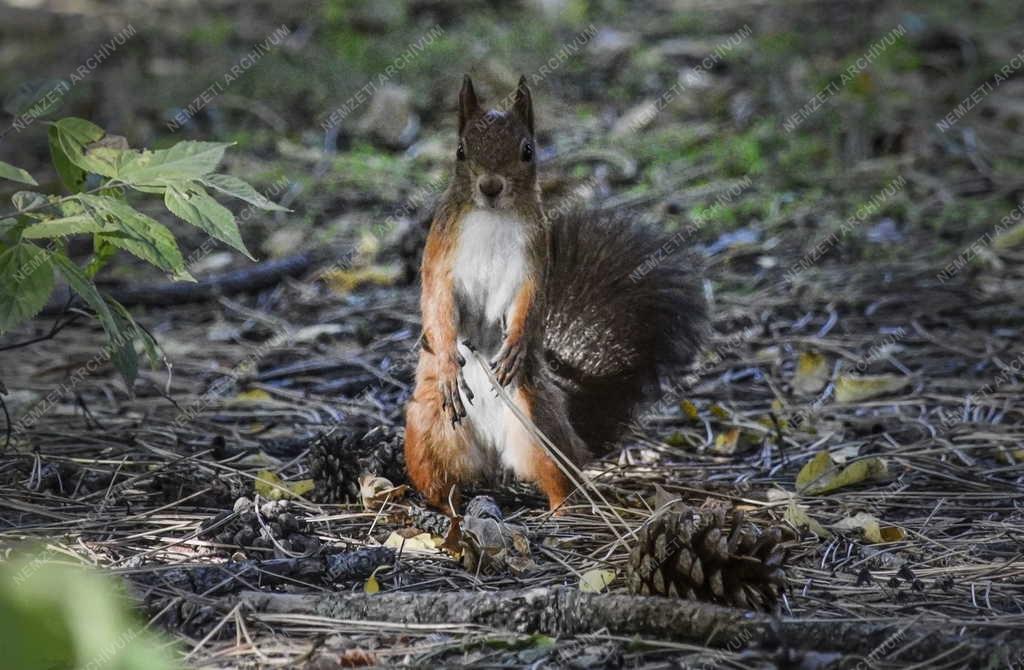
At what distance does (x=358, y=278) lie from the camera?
4.15m

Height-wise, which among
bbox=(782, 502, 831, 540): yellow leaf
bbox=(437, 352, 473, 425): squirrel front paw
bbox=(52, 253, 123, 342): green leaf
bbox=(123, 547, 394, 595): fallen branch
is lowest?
bbox=(782, 502, 831, 540): yellow leaf

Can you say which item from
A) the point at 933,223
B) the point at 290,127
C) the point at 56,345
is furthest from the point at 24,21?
the point at 933,223

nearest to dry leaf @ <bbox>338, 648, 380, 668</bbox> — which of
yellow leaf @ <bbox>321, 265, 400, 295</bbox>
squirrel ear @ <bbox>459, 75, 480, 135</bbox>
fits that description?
squirrel ear @ <bbox>459, 75, 480, 135</bbox>

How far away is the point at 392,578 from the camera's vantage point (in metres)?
2.01

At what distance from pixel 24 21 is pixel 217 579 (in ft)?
18.7

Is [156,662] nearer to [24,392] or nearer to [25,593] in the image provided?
[25,593]

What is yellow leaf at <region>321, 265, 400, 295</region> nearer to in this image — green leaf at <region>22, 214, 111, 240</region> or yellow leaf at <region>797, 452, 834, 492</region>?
yellow leaf at <region>797, 452, 834, 492</region>

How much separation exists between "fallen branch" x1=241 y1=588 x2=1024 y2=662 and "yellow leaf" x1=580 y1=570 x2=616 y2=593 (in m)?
0.14

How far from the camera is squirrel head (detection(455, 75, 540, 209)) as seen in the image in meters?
2.36

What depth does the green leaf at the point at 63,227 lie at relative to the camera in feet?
6.24

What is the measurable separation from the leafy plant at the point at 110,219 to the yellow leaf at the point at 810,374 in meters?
1.71

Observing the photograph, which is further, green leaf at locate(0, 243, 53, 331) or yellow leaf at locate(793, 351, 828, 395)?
yellow leaf at locate(793, 351, 828, 395)

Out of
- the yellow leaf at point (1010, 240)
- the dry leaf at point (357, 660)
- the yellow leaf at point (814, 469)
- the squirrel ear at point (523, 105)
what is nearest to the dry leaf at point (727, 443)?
the yellow leaf at point (814, 469)

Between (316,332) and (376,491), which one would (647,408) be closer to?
(376,491)
